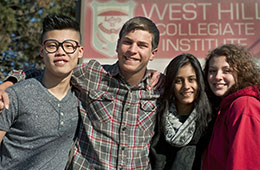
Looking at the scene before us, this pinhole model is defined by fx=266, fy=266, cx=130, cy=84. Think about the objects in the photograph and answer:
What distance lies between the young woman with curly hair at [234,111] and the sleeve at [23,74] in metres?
1.49

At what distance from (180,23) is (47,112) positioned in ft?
8.34

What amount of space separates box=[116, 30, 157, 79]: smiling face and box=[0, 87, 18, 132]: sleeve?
91cm

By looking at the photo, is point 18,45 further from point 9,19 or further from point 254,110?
point 254,110

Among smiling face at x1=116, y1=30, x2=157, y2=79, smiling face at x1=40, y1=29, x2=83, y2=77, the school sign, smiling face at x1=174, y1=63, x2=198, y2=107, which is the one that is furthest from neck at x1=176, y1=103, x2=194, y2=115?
the school sign

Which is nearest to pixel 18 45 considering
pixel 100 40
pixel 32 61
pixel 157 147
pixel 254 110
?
pixel 32 61

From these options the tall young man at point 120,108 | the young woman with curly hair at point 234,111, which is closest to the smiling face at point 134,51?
the tall young man at point 120,108

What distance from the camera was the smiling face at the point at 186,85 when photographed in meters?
2.29

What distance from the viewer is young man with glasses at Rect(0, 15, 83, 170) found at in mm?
1959

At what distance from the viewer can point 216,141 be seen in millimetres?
1912

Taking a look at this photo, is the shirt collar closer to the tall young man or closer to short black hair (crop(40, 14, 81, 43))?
the tall young man

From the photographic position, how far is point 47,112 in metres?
2.03

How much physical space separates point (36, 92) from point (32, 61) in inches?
241

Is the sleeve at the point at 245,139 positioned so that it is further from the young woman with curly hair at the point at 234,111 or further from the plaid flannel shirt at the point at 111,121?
the plaid flannel shirt at the point at 111,121

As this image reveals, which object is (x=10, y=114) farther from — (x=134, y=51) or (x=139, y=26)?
(x=139, y=26)
